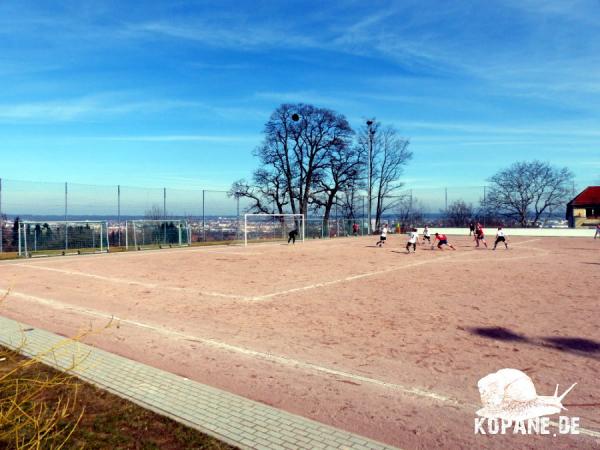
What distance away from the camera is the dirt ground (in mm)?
4789

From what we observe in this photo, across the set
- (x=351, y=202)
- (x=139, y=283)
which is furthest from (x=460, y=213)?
(x=139, y=283)

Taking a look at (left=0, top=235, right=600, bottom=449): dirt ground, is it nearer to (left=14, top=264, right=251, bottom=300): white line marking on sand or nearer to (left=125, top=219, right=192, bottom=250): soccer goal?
(left=14, top=264, right=251, bottom=300): white line marking on sand

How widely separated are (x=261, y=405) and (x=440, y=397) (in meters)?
2.03

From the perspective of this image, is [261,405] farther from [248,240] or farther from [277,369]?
[248,240]

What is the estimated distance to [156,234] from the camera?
30.4 m

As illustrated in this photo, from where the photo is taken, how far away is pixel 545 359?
6246 mm

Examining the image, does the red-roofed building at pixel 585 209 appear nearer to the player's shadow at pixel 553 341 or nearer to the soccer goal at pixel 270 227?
the soccer goal at pixel 270 227

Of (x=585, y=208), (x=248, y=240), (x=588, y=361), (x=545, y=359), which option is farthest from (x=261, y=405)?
(x=585, y=208)

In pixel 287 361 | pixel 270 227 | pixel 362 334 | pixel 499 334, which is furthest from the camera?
pixel 270 227

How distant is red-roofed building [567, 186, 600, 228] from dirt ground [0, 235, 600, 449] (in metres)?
43.1

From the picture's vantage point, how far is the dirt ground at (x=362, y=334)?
4789 millimetres

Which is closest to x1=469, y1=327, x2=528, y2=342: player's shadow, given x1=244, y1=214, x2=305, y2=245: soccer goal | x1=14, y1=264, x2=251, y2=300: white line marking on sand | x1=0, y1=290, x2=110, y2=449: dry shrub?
x1=14, y1=264, x2=251, y2=300: white line marking on sand
